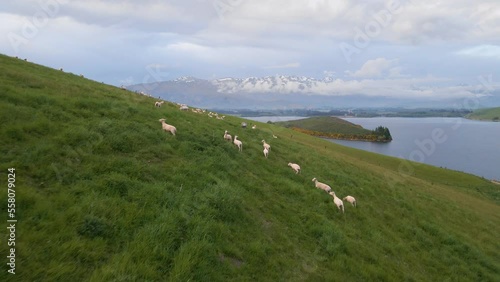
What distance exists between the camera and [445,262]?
15.2 meters

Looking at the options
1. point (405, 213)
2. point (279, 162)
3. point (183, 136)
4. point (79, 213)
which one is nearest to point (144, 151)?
point (183, 136)

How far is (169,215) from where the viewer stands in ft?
27.5

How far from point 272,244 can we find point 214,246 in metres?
2.48

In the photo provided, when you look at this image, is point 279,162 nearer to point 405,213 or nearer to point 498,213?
point 405,213

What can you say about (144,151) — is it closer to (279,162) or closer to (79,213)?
(79,213)

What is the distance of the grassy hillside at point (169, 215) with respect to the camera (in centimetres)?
666

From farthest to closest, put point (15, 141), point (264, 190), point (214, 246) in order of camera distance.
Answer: point (264, 190) < point (15, 141) < point (214, 246)

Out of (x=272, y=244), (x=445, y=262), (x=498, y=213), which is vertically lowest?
(x=498, y=213)

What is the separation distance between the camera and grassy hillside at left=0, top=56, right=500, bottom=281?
262 inches

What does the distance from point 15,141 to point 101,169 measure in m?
2.75

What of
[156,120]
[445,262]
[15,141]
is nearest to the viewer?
[15,141]

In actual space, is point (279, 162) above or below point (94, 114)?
below

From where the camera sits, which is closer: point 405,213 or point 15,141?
point 15,141

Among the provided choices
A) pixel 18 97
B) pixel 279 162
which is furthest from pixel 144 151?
pixel 279 162
